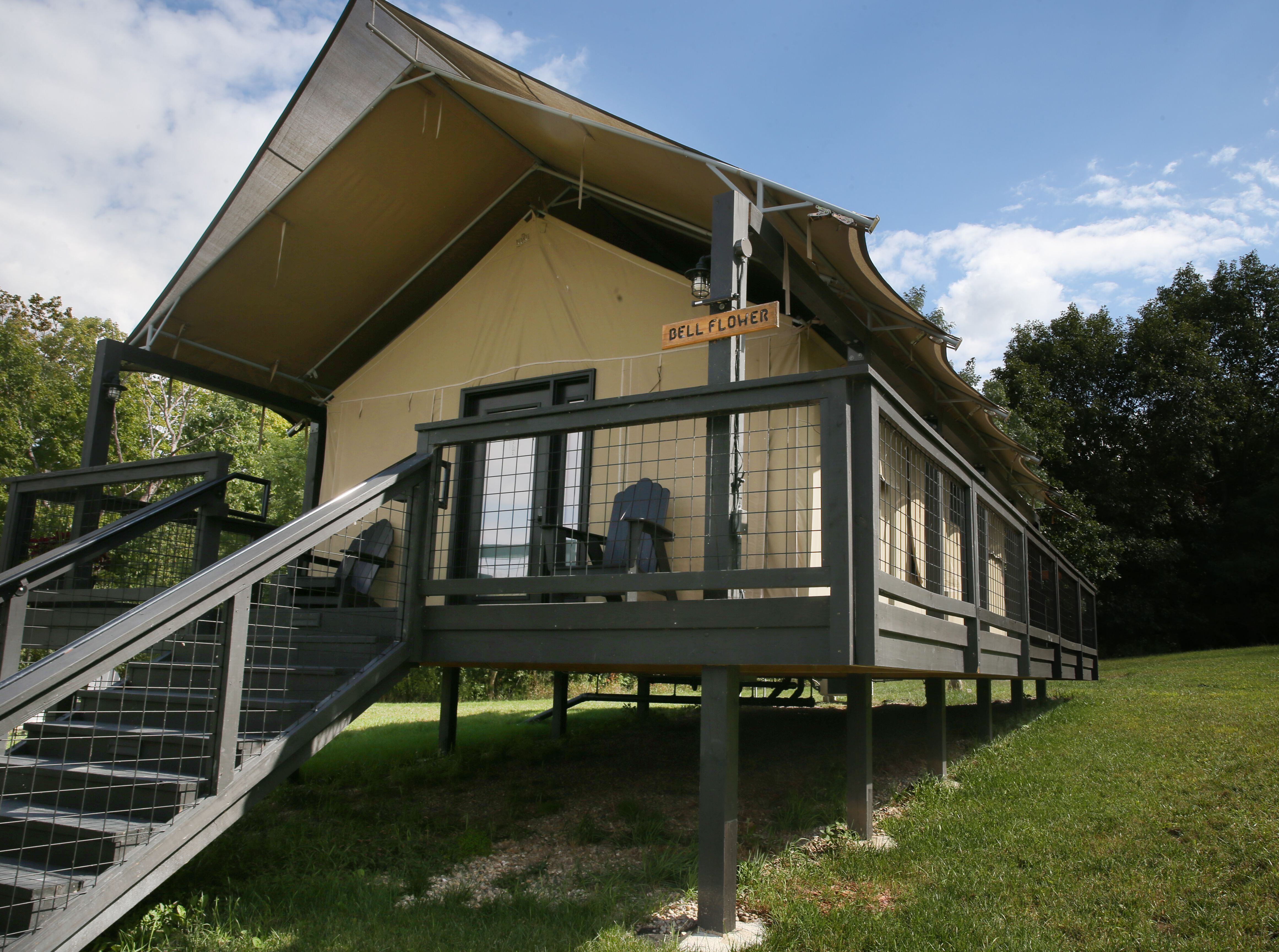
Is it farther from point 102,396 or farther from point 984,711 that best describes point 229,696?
point 984,711

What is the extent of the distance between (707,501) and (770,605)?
0.71 metres

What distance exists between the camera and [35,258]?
99.7 ft

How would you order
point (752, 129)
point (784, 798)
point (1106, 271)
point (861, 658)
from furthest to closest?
point (1106, 271) → point (752, 129) → point (784, 798) → point (861, 658)

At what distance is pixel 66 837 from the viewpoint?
136 inches

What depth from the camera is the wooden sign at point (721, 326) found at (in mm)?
4449

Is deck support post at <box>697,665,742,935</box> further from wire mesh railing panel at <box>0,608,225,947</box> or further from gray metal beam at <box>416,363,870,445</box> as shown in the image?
wire mesh railing panel at <box>0,608,225,947</box>

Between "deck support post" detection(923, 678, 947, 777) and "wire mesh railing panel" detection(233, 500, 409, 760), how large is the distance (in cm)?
368

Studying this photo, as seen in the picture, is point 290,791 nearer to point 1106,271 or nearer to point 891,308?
point 891,308

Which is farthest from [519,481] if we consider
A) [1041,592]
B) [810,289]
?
[1041,592]

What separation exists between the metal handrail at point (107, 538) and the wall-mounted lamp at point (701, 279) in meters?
3.27

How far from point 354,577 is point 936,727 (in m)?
4.45

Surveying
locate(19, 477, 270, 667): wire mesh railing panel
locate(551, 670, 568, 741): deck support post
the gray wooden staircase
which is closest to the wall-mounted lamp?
the gray wooden staircase

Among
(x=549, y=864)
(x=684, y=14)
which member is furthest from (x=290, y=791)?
(x=684, y=14)

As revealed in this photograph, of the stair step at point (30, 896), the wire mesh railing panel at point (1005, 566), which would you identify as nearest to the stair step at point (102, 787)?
the stair step at point (30, 896)
